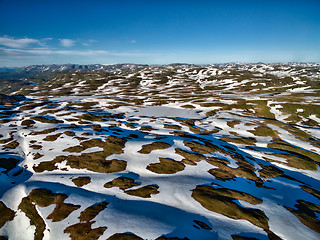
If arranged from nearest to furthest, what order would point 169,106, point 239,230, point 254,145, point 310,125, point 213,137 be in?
1. point 239,230
2. point 254,145
3. point 213,137
4. point 310,125
5. point 169,106

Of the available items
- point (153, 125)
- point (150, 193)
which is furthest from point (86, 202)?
point (153, 125)

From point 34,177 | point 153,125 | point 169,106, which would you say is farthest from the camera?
point 169,106

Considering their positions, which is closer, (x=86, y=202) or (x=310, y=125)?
(x=86, y=202)

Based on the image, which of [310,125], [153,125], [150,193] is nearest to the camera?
[150,193]

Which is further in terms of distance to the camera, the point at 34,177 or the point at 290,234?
the point at 34,177

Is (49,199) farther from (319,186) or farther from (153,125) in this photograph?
(319,186)

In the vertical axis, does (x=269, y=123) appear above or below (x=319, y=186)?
above

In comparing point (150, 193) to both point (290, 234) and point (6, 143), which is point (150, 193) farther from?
point (6, 143)

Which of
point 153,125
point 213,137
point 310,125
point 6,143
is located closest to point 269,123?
point 310,125

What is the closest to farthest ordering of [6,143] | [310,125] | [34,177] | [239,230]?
1. [239,230]
2. [34,177]
3. [6,143]
4. [310,125]
